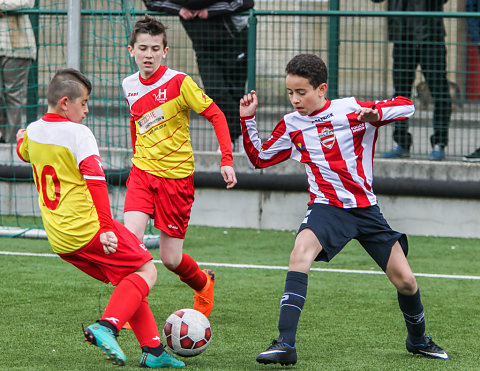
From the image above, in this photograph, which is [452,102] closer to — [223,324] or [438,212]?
[438,212]

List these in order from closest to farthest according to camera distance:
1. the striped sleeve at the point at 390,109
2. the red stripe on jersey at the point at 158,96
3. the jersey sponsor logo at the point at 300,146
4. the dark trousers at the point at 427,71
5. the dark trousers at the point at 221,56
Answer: the striped sleeve at the point at 390,109
the jersey sponsor logo at the point at 300,146
the red stripe on jersey at the point at 158,96
the dark trousers at the point at 427,71
the dark trousers at the point at 221,56

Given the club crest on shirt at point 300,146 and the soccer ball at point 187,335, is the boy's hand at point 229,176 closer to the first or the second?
the club crest on shirt at point 300,146

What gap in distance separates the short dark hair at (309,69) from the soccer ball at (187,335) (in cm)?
144

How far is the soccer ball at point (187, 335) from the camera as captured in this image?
15.7 ft

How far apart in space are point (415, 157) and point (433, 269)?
6.69 ft

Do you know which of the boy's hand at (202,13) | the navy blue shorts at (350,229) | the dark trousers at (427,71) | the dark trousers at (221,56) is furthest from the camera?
the dark trousers at (221,56)

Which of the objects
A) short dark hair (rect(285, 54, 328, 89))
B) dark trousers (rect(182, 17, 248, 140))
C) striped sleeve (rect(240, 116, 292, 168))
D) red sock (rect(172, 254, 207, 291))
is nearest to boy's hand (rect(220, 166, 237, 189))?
striped sleeve (rect(240, 116, 292, 168))

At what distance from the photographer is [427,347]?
16.4 ft

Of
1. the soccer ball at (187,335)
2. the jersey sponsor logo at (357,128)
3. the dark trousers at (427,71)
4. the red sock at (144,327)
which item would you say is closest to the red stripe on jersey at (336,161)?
the jersey sponsor logo at (357,128)

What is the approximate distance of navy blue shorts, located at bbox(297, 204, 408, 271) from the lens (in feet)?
16.0

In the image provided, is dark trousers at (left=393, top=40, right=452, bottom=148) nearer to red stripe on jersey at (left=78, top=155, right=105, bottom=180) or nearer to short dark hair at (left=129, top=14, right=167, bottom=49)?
short dark hair at (left=129, top=14, right=167, bottom=49)

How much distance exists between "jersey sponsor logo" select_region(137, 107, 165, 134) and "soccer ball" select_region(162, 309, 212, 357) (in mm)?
1468

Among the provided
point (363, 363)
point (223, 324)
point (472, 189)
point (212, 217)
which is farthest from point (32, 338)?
point (472, 189)

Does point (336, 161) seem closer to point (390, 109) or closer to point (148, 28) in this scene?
point (390, 109)
